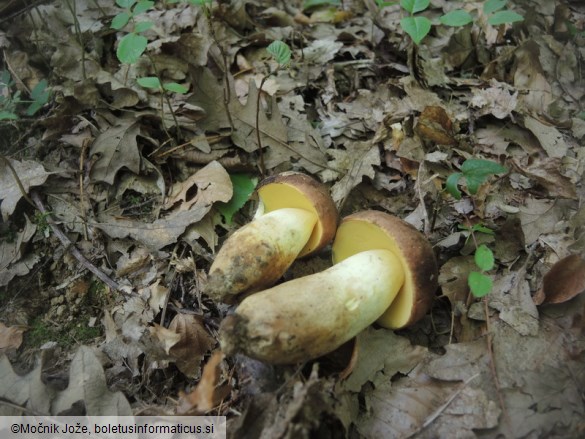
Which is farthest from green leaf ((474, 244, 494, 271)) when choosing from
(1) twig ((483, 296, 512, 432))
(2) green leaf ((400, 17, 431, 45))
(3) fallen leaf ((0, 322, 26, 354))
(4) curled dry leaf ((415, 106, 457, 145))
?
(3) fallen leaf ((0, 322, 26, 354))

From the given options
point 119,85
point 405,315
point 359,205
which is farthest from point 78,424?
point 119,85

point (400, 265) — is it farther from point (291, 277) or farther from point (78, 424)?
point (78, 424)

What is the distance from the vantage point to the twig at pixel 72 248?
8.27 ft

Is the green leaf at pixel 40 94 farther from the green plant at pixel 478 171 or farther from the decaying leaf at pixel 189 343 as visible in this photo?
the green plant at pixel 478 171

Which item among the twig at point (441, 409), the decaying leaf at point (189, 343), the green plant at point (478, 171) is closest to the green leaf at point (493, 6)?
the green plant at point (478, 171)

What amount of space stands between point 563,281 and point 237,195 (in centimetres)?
190

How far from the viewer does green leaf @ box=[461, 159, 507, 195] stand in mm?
2123

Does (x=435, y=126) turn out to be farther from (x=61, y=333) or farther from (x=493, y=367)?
(x=61, y=333)

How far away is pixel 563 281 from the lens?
6.83ft

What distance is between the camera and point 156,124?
3.08 m

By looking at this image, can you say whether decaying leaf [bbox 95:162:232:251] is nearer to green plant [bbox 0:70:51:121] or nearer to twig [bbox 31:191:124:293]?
twig [bbox 31:191:124:293]

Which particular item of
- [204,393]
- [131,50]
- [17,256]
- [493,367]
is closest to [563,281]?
[493,367]

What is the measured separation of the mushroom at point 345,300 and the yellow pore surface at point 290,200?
0.17 meters

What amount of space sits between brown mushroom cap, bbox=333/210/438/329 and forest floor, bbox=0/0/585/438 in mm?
170
